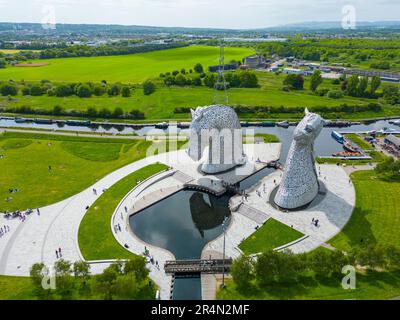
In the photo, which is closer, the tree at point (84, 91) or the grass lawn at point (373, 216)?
the grass lawn at point (373, 216)

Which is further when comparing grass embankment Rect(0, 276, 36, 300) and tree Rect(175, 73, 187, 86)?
tree Rect(175, 73, 187, 86)

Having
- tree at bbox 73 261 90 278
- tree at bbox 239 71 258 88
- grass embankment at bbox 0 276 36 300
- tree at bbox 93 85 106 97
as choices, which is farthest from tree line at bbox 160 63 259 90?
grass embankment at bbox 0 276 36 300

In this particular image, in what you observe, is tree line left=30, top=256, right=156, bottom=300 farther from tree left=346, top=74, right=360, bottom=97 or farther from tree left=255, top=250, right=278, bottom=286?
tree left=346, top=74, right=360, bottom=97

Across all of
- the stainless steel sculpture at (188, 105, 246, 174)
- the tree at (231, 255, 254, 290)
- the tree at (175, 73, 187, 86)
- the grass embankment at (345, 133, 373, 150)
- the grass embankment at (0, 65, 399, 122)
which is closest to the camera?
the tree at (231, 255, 254, 290)

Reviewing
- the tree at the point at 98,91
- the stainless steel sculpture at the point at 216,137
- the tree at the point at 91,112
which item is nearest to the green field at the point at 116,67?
the tree at the point at 98,91

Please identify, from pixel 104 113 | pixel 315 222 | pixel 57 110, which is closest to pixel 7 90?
pixel 57 110

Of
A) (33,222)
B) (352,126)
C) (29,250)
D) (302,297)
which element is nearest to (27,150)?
(33,222)

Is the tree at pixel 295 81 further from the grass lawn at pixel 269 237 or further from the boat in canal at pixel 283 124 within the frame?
the grass lawn at pixel 269 237
